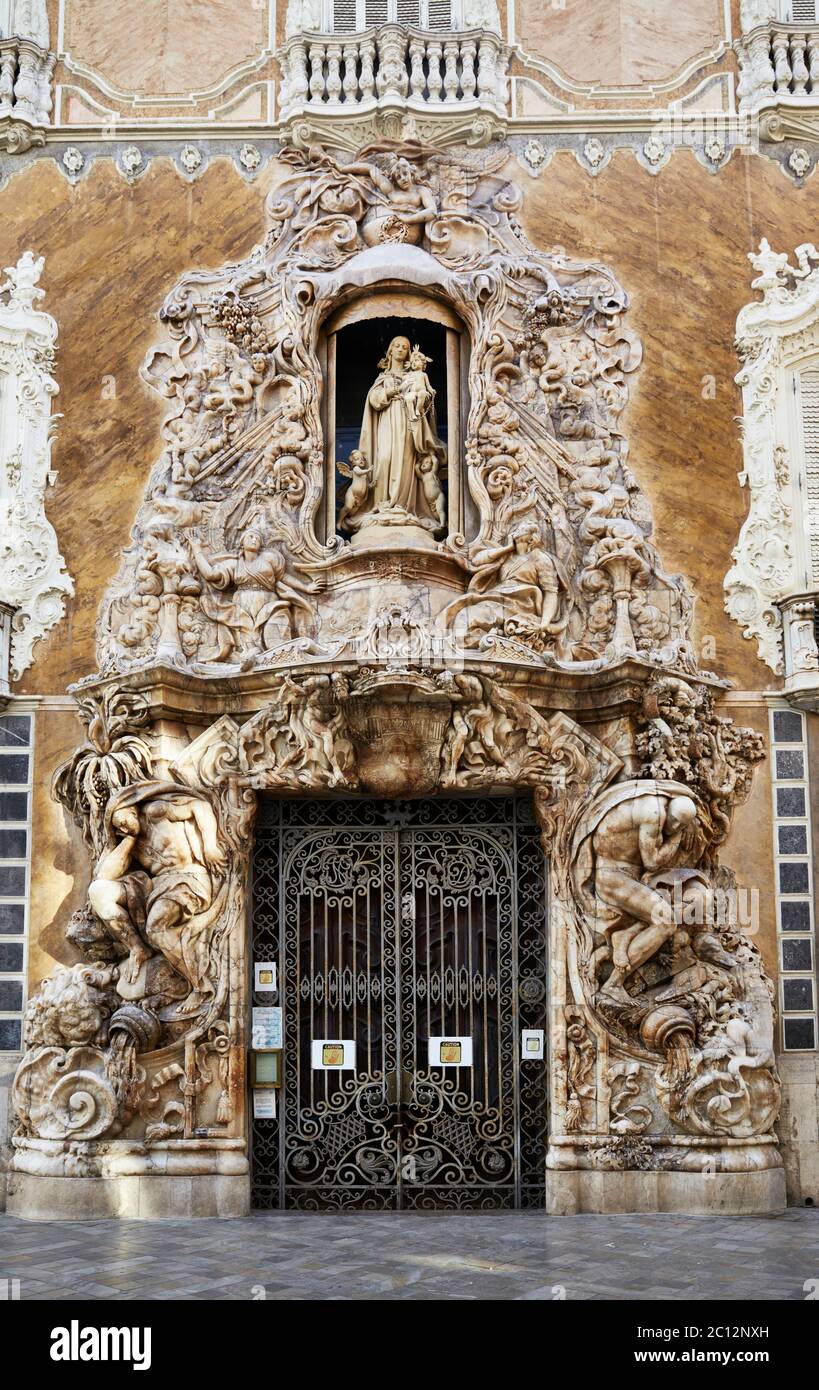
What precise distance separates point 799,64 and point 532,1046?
8441 mm

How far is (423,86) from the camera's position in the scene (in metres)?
13.2

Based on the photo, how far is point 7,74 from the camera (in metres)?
13.3

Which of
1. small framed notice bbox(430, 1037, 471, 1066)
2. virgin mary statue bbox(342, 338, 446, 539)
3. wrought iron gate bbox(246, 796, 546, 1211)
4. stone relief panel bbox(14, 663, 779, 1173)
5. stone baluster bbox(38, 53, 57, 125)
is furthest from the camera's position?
stone baluster bbox(38, 53, 57, 125)

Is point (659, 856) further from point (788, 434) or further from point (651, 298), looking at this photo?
point (651, 298)

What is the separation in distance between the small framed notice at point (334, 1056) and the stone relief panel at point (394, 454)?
292 centimetres

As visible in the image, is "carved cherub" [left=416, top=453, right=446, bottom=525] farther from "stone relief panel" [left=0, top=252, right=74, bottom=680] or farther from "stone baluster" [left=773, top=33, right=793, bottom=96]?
"stone baluster" [left=773, top=33, right=793, bottom=96]

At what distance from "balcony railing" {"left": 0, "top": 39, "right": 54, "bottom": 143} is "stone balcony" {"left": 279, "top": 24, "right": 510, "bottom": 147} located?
6.67 ft

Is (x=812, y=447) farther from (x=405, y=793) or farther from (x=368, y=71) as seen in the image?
(x=368, y=71)

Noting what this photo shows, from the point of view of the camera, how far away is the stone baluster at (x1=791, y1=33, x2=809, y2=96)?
13125mm

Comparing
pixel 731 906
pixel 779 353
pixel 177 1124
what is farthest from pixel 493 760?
pixel 779 353

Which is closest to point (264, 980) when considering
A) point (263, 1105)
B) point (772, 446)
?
point (263, 1105)

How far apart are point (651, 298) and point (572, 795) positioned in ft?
14.1

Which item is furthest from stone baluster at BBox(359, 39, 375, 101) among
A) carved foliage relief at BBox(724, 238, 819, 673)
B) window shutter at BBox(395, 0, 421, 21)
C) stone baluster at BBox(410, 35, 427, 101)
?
carved foliage relief at BBox(724, 238, 819, 673)

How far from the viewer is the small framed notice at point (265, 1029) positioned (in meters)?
11.5
